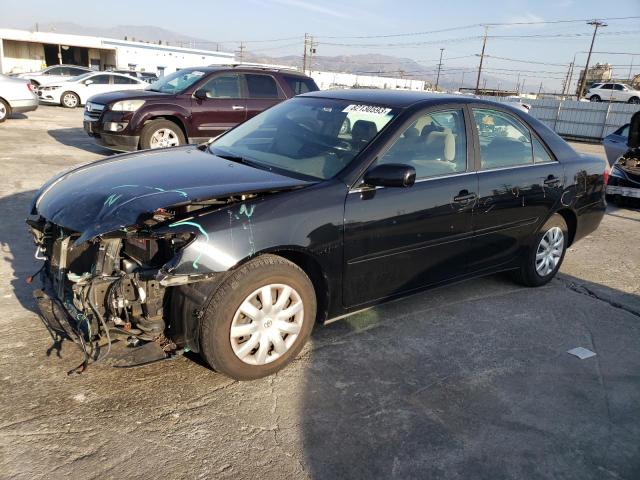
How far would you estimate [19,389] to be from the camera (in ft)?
9.46

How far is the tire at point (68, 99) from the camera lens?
20.2 meters

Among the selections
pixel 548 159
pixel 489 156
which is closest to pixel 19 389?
pixel 489 156

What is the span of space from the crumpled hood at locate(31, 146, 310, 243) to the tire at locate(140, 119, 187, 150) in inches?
222

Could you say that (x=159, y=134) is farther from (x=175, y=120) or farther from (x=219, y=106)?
(x=219, y=106)

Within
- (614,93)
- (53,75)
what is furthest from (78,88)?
(614,93)

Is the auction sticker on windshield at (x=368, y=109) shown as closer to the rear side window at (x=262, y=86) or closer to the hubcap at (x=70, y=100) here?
the rear side window at (x=262, y=86)

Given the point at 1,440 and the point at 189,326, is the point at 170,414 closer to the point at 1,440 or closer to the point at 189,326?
the point at 189,326

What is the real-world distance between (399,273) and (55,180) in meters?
2.45

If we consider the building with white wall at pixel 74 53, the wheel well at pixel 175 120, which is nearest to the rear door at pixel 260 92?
the wheel well at pixel 175 120

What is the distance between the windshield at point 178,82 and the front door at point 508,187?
6674mm

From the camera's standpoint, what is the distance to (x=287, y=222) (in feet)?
10.0

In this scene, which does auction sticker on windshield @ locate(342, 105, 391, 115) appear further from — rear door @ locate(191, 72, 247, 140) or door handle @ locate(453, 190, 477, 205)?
rear door @ locate(191, 72, 247, 140)

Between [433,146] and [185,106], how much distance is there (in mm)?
6513

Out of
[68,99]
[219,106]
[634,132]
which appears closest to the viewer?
[634,132]
